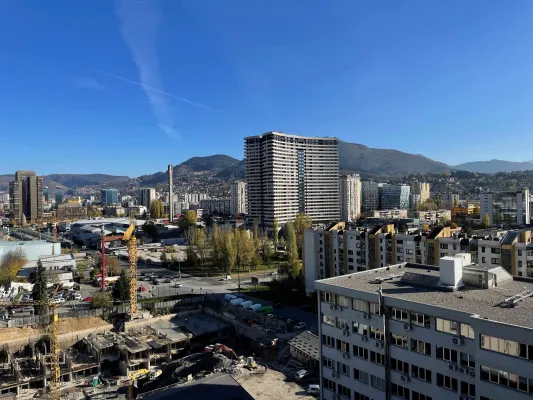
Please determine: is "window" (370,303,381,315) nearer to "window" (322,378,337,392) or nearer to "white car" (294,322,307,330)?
"window" (322,378,337,392)

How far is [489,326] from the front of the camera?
6.54 m

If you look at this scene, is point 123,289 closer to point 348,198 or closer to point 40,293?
point 40,293

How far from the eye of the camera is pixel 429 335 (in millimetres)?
7562

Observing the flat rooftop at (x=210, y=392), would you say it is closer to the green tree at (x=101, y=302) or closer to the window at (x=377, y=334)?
the window at (x=377, y=334)

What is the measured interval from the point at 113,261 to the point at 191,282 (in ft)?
30.6

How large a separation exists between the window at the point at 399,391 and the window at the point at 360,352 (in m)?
0.77

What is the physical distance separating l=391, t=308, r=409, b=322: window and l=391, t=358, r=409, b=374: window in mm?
830

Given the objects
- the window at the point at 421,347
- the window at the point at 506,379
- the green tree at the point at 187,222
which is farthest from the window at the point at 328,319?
the green tree at the point at 187,222

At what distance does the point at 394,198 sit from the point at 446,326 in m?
90.8

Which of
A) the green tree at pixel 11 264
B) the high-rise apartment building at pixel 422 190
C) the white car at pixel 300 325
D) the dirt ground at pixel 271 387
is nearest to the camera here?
the dirt ground at pixel 271 387

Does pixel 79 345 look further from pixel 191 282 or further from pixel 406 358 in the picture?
pixel 406 358

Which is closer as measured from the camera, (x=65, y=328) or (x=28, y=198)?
(x=65, y=328)

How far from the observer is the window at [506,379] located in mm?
6188

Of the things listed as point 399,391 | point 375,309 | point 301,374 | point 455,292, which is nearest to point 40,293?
point 301,374
